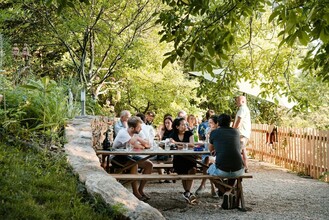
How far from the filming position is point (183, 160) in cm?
893

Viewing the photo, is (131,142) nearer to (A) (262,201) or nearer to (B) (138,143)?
(B) (138,143)

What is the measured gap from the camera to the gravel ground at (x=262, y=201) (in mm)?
7711

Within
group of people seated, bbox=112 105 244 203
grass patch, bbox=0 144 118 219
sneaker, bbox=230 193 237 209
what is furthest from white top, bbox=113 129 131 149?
grass patch, bbox=0 144 118 219

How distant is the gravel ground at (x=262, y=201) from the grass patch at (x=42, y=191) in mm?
2184

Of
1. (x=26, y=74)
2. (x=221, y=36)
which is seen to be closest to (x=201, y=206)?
(x=221, y=36)

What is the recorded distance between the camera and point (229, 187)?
815 cm

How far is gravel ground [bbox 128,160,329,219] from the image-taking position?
7.71 meters

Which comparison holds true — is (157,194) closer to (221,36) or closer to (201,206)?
(201,206)

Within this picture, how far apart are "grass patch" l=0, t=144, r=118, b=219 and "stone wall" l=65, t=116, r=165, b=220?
94 mm

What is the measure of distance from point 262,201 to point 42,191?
495 cm

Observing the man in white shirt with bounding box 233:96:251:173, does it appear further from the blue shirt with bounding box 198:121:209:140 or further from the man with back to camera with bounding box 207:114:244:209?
the man with back to camera with bounding box 207:114:244:209

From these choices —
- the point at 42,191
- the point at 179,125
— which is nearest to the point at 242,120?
the point at 179,125

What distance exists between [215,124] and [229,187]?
6.87ft

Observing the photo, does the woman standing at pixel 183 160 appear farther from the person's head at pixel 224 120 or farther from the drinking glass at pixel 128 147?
the person's head at pixel 224 120
